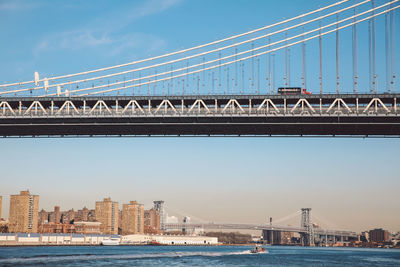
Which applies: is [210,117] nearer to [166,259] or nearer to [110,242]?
[166,259]

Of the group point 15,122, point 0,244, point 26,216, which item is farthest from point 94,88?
point 26,216

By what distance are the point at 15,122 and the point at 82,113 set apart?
6.51m

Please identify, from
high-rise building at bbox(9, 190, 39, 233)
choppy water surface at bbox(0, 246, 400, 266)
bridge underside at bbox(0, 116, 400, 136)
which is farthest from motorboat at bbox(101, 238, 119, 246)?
bridge underside at bbox(0, 116, 400, 136)

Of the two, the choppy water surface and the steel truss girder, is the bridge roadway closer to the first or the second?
the steel truss girder

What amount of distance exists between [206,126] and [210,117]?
223 centimetres

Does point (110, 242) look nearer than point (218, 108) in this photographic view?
No

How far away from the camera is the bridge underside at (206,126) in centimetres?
5047

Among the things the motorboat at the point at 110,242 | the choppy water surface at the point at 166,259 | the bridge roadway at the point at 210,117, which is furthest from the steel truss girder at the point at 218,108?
the motorboat at the point at 110,242

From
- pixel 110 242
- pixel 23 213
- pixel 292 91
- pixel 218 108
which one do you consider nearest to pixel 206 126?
pixel 218 108

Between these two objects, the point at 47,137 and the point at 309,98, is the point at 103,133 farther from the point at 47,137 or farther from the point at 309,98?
the point at 309,98

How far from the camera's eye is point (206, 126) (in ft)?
174

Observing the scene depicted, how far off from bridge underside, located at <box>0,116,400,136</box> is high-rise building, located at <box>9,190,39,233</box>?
5570 inches

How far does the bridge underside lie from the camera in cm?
5047

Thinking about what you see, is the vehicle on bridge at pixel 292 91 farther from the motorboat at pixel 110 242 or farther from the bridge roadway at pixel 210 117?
the motorboat at pixel 110 242
